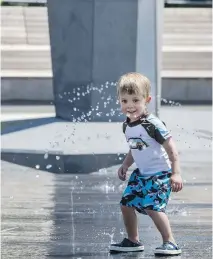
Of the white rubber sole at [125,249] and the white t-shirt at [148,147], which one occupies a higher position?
the white t-shirt at [148,147]

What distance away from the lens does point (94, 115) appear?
40.8 feet

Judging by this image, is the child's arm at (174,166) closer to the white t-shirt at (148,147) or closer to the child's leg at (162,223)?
the white t-shirt at (148,147)

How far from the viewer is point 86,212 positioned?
7.49 meters

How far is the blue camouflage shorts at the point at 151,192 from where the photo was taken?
5.70 m

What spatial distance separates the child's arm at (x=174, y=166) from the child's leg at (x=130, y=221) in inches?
13.5

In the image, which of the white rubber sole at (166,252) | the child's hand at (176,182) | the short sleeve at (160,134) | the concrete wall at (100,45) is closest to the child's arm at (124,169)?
the short sleeve at (160,134)

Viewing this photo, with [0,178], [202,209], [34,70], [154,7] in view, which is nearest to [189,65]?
[34,70]

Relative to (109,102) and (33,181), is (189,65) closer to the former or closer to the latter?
(109,102)

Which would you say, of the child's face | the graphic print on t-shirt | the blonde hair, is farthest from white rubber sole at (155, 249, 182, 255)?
the blonde hair

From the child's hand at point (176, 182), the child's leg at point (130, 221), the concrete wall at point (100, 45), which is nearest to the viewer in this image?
the child's hand at point (176, 182)

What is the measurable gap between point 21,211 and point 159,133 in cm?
210

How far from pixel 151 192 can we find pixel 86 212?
1.86 metres

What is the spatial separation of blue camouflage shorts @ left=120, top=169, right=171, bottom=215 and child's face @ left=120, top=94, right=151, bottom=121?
1.26ft

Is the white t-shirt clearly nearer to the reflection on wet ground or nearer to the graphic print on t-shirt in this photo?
the graphic print on t-shirt
